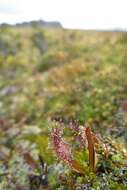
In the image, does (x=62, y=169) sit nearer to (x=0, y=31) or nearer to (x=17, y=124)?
(x=17, y=124)

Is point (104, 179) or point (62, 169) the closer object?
point (104, 179)

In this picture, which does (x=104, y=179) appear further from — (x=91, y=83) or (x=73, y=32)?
(x=73, y=32)

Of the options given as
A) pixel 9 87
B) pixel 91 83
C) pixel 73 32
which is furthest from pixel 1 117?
pixel 73 32

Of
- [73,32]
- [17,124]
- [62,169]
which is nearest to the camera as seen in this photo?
[62,169]

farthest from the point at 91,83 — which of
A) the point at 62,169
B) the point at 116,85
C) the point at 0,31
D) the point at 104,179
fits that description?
the point at 0,31

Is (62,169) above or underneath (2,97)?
underneath

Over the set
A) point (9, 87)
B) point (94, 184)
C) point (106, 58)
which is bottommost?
point (94, 184)

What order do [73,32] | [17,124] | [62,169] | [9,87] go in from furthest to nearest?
1. [73,32]
2. [9,87]
3. [17,124]
4. [62,169]
